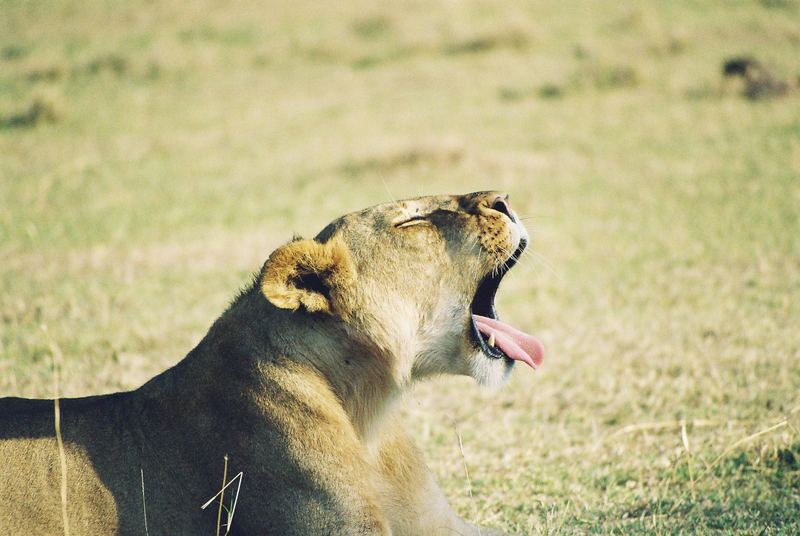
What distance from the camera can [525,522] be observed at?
358cm

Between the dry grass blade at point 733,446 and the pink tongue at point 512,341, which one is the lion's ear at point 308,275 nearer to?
the pink tongue at point 512,341

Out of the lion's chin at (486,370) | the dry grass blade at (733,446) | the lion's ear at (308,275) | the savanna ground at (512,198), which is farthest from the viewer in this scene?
the savanna ground at (512,198)

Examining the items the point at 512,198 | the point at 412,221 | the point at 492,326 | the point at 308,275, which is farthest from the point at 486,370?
the point at 512,198

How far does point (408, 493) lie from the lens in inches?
117

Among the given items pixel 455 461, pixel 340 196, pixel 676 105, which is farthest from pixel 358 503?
pixel 676 105

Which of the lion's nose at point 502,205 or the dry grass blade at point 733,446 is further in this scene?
the dry grass blade at point 733,446

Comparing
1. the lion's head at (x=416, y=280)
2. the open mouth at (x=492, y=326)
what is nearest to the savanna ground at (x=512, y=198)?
the open mouth at (x=492, y=326)

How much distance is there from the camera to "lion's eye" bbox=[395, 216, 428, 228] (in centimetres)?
302

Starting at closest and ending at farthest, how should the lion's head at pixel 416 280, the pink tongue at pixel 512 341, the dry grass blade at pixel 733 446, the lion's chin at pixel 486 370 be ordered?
the lion's head at pixel 416 280, the lion's chin at pixel 486 370, the pink tongue at pixel 512 341, the dry grass blade at pixel 733 446

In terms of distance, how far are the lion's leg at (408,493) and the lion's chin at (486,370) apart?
0.31m

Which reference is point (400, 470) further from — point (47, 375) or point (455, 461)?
A: point (47, 375)

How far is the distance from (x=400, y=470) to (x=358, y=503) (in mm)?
352

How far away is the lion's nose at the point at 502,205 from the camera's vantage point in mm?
3119

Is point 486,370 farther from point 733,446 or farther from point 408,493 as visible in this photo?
point 733,446
